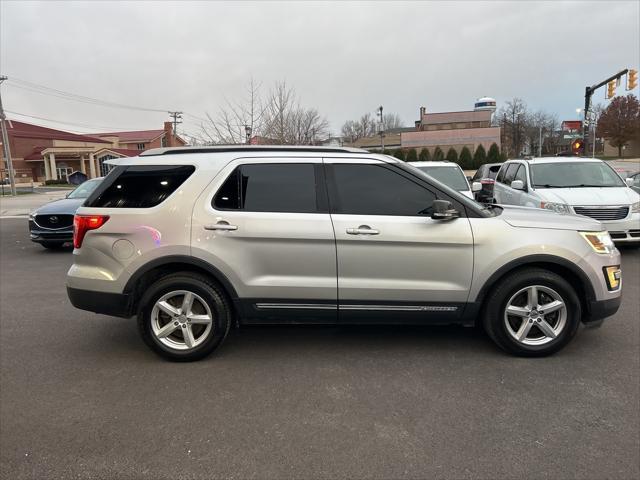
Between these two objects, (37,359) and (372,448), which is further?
(37,359)

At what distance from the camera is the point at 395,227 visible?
384 cm

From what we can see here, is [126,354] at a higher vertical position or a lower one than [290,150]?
lower

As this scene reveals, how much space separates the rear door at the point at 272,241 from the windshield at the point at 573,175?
654cm

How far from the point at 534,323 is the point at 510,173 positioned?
737 centimetres

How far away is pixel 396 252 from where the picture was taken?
385 cm

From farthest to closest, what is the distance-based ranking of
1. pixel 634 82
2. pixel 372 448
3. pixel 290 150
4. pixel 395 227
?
pixel 634 82, pixel 290 150, pixel 395 227, pixel 372 448

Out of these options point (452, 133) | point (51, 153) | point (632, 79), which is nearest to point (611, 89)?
point (632, 79)

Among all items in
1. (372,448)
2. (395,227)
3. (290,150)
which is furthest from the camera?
(290,150)

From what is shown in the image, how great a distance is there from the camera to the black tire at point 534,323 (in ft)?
12.7

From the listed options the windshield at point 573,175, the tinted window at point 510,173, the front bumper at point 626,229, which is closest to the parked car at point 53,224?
the tinted window at point 510,173

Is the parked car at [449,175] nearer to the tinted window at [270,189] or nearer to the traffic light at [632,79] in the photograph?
the tinted window at [270,189]

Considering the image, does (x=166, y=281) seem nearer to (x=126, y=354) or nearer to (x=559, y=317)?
(x=126, y=354)

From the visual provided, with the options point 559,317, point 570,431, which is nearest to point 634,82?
point 559,317

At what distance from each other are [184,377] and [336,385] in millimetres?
1270
